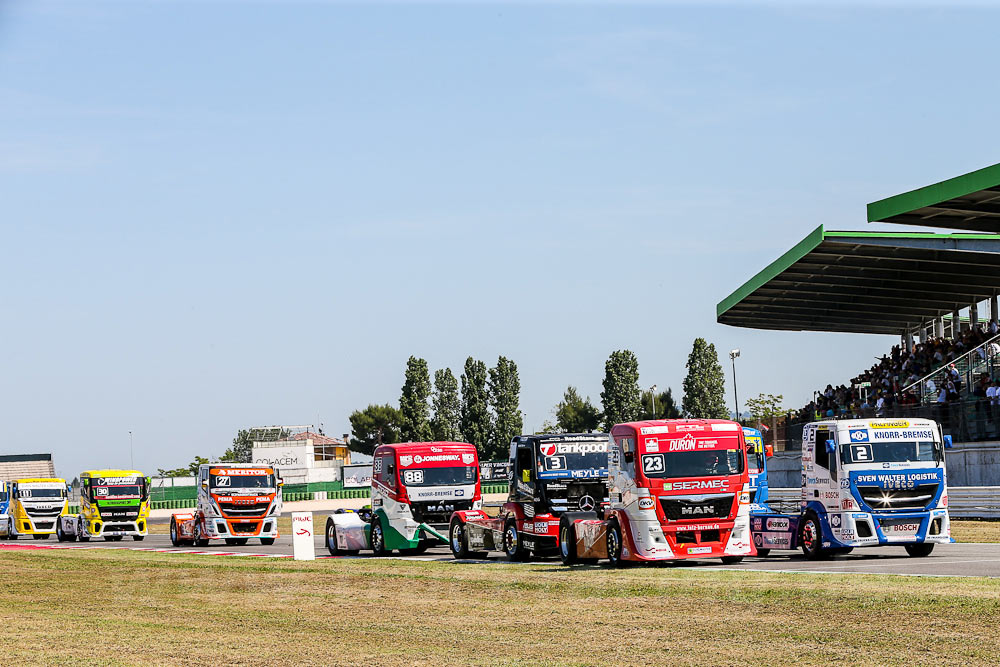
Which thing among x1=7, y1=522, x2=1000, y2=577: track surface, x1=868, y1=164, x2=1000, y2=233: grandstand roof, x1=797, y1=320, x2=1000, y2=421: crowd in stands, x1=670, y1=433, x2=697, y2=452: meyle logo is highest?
x1=868, y1=164, x2=1000, y2=233: grandstand roof

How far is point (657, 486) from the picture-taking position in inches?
872

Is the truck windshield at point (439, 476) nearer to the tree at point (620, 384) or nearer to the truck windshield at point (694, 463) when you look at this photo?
the truck windshield at point (694, 463)

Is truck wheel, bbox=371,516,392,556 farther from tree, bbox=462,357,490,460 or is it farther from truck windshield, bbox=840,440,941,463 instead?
tree, bbox=462,357,490,460

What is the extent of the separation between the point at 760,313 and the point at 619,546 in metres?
37.4

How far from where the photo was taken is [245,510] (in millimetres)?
39281

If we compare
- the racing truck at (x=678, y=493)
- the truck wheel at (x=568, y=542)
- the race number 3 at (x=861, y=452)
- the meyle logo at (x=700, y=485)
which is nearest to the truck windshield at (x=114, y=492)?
the truck wheel at (x=568, y=542)

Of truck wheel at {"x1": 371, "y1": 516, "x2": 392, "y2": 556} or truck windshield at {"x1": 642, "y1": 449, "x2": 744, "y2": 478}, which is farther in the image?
truck wheel at {"x1": 371, "y1": 516, "x2": 392, "y2": 556}

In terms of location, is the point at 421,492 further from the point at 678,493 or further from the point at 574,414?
the point at 574,414

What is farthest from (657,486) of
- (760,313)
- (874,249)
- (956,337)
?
(760,313)

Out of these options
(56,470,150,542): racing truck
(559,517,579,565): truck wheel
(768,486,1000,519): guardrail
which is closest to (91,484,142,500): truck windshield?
(56,470,150,542): racing truck

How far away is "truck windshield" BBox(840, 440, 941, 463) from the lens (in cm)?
2348

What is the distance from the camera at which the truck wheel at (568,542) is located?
24.3m

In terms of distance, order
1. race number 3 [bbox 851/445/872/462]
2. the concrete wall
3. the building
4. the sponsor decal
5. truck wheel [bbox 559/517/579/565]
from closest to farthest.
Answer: race number 3 [bbox 851/445/872/462] < truck wheel [bbox 559/517/579/565] < the sponsor decal < the concrete wall < the building

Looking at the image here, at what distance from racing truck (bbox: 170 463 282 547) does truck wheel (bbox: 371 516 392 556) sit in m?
8.24
